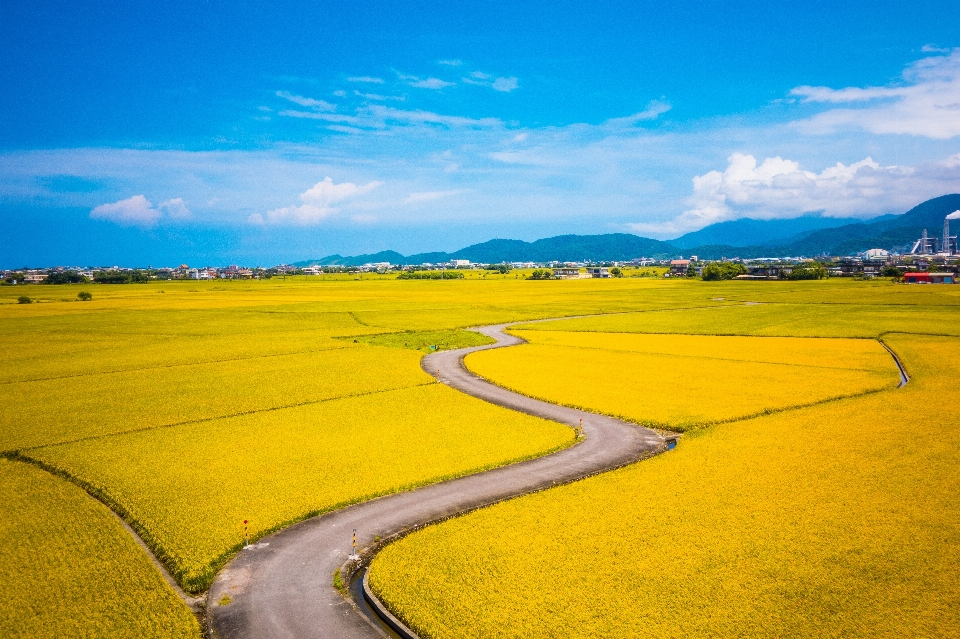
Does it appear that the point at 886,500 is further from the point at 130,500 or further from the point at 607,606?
the point at 130,500

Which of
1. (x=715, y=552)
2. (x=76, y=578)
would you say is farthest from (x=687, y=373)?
(x=76, y=578)

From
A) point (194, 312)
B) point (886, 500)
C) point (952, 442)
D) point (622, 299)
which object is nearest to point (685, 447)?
point (886, 500)

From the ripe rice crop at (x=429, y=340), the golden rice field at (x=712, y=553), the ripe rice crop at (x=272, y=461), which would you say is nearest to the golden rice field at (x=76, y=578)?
the ripe rice crop at (x=272, y=461)

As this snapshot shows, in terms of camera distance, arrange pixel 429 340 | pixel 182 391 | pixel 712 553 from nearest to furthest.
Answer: pixel 712 553 → pixel 182 391 → pixel 429 340

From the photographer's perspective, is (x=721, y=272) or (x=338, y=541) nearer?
(x=338, y=541)

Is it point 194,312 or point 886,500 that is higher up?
point 194,312

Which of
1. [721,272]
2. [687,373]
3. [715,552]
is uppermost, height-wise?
[721,272]

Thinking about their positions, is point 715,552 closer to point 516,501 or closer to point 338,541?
point 516,501
